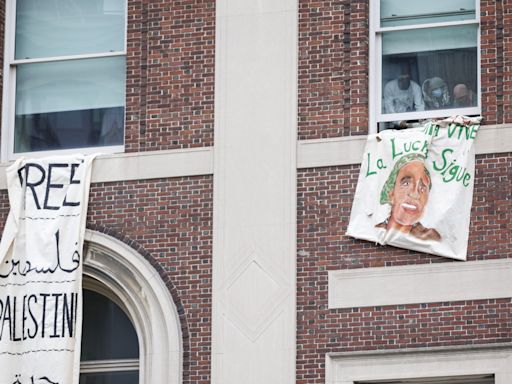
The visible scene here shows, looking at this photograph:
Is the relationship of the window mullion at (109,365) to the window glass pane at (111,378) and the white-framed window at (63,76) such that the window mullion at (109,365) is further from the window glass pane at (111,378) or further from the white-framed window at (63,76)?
the white-framed window at (63,76)

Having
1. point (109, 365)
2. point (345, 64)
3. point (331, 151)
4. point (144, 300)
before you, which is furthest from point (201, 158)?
point (109, 365)

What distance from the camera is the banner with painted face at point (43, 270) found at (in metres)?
24.8

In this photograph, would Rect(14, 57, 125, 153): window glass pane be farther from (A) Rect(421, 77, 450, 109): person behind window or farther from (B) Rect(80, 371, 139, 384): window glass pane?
(A) Rect(421, 77, 450, 109): person behind window

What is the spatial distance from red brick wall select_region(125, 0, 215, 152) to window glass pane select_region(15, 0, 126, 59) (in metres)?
0.53

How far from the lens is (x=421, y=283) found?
78.1ft

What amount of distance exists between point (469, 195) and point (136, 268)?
408 centimetres

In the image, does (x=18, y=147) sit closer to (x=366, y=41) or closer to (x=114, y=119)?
(x=114, y=119)

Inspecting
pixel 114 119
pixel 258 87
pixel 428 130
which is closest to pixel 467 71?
pixel 428 130

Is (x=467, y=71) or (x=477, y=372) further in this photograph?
(x=467, y=71)

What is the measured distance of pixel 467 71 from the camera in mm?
24969

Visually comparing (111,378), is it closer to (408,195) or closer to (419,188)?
(408,195)

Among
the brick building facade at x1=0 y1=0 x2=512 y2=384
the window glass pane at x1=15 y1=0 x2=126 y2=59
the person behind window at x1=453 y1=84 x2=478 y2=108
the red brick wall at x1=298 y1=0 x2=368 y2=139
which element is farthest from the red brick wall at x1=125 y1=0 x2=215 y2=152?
the person behind window at x1=453 y1=84 x2=478 y2=108

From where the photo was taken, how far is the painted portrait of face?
79.5 feet

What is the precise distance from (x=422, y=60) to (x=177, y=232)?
3.62 m
